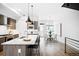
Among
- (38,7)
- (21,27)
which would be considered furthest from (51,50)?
(21,27)

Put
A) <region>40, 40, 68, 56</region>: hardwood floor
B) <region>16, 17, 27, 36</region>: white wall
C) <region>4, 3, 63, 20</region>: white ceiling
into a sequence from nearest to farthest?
<region>40, 40, 68, 56</region>: hardwood floor, <region>4, 3, 63, 20</region>: white ceiling, <region>16, 17, 27, 36</region>: white wall

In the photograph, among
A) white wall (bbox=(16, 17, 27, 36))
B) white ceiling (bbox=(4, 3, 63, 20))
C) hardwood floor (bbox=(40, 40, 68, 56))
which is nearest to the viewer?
hardwood floor (bbox=(40, 40, 68, 56))

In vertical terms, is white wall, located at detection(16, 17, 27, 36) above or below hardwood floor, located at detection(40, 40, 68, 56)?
above

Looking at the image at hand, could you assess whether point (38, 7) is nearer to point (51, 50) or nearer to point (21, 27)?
point (51, 50)

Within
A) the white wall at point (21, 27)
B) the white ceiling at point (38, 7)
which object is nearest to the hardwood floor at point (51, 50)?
the white ceiling at point (38, 7)

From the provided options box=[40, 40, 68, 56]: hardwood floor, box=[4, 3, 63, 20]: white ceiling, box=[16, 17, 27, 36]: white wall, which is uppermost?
box=[4, 3, 63, 20]: white ceiling

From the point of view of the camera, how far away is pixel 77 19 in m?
7.44

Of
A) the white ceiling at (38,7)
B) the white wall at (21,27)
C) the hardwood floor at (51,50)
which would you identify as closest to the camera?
the hardwood floor at (51,50)

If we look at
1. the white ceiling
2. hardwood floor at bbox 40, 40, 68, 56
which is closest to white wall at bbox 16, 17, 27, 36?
the white ceiling

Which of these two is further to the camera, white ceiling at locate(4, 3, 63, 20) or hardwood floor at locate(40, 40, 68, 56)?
white ceiling at locate(4, 3, 63, 20)

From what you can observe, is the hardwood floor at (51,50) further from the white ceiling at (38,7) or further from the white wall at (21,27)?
the white wall at (21,27)

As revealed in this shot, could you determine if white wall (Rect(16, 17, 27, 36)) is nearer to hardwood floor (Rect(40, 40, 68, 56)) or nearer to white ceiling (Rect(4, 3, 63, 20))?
white ceiling (Rect(4, 3, 63, 20))

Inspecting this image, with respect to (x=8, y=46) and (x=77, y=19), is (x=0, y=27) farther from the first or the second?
(x=77, y=19)

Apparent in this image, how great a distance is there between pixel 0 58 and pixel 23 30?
9933 millimetres
